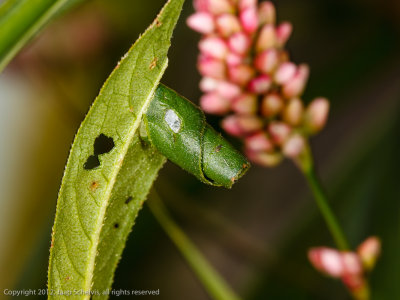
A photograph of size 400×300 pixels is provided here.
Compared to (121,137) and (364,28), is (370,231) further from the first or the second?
(121,137)

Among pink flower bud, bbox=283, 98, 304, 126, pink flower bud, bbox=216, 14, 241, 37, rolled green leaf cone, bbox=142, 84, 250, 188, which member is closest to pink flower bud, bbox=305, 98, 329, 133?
pink flower bud, bbox=283, 98, 304, 126

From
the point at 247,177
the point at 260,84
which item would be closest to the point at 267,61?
the point at 260,84

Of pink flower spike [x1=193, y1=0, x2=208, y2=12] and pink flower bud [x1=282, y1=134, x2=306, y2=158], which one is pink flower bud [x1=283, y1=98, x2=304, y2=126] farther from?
pink flower spike [x1=193, y1=0, x2=208, y2=12]

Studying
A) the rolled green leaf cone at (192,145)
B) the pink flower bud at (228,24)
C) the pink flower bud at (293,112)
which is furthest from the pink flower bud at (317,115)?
the rolled green leaf cone at (192,145)

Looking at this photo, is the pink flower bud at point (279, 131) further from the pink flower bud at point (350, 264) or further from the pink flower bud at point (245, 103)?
the pink flower bud at point (350, 264)

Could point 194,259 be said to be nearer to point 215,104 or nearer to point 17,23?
point 215,104

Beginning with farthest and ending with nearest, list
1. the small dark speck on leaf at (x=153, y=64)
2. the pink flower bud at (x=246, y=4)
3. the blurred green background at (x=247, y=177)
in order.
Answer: the blurred green background at (x=247, y=177)
the pink flower bud at (x=246, y=4)
the small dark speck on leaf at (x=153, y=64)

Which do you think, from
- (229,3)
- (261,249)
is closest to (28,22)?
(229,3)

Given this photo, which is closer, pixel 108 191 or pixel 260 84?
pixel 108 191
